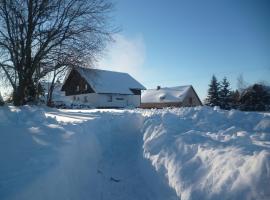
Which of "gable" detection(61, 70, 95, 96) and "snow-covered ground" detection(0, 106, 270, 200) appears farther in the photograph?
"gable" detection(61, 70, 95, 96)

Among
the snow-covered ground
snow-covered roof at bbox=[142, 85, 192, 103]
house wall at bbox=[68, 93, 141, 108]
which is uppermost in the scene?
snow-covered roof at bbox=[142, 85, 192, 103]

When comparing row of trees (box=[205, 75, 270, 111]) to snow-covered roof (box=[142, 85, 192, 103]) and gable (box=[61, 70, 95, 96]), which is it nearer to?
snow-covered roof (box=[142, 85, 192, 103])

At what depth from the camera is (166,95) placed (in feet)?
184

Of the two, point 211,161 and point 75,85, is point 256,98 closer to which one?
point 75,85

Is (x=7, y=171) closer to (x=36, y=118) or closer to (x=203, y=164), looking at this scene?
(x=203, y=164)

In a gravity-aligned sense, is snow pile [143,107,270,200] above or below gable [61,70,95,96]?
below

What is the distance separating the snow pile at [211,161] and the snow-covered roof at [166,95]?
1779 inches

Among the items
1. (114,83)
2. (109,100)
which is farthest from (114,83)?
(109,100)

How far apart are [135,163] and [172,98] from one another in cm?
4732

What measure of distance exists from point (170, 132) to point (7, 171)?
4.42 m

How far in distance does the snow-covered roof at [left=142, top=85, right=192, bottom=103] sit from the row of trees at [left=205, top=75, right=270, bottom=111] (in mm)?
9268

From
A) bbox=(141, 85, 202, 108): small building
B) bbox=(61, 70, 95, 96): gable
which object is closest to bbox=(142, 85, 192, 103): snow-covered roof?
bbox=(141, 85, 202, 108): small building

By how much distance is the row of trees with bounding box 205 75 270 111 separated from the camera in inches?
1300

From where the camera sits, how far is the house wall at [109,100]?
42688mm
